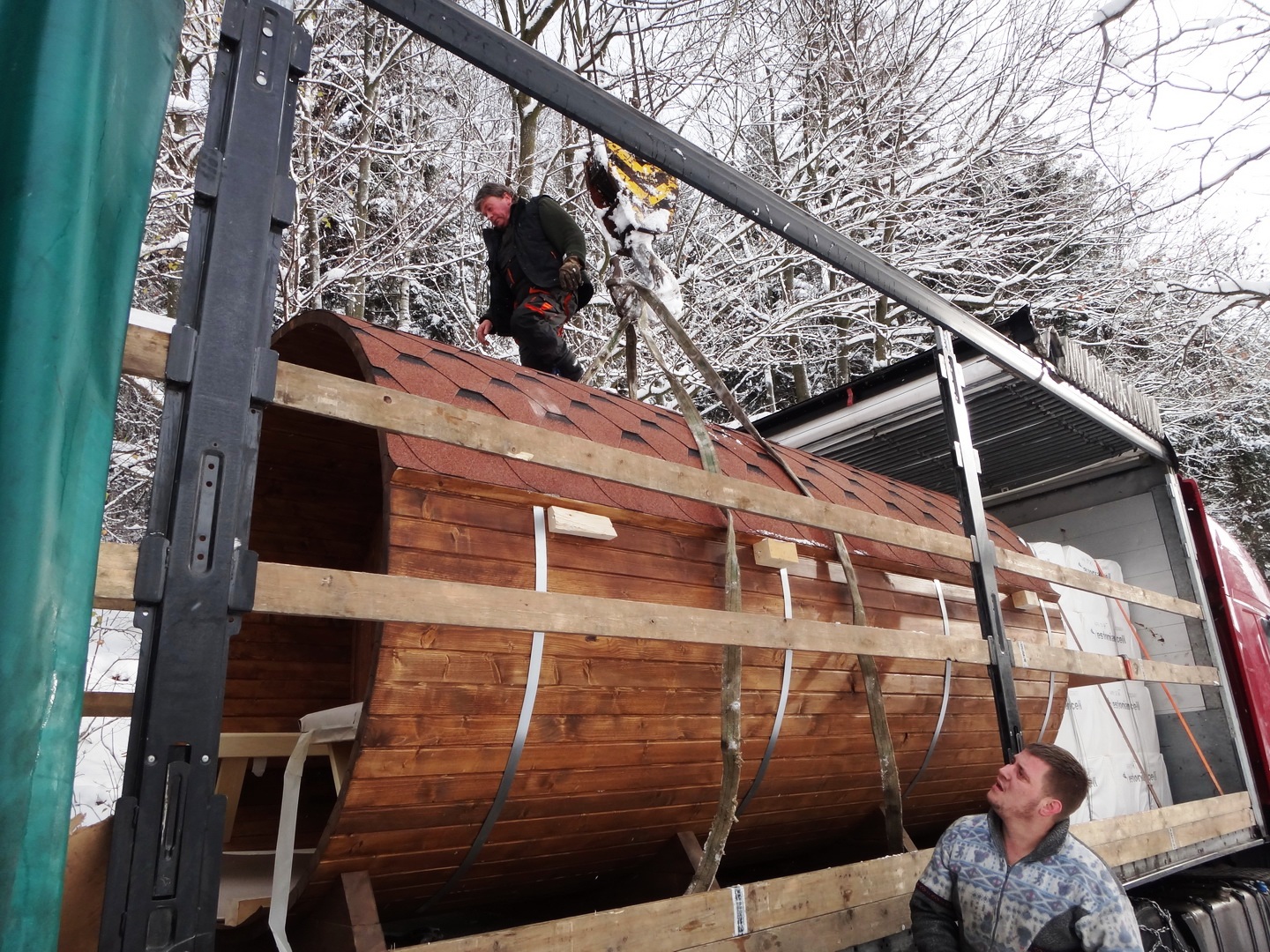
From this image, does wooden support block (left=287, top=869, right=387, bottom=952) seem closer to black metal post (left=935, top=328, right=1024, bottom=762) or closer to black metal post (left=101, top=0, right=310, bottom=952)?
black metal post (left=101, top=0, right=310, bottom=952)

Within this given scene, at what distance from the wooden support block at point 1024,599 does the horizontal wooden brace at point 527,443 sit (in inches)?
47.2

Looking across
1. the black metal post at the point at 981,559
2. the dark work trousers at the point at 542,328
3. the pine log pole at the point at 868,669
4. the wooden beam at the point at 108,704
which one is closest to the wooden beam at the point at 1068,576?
the black metal post at the point at 981,559

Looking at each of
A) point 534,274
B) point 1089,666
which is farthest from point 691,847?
point 534,274

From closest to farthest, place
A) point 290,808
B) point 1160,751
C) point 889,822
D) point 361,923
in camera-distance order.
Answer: point 361,923
point 290,808
point 889,822
point 1160,751

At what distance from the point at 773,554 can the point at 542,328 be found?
210cm

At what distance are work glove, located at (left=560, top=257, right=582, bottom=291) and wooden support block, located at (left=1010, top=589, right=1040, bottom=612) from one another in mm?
2647

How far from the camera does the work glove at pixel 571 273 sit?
14.9ft

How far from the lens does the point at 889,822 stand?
3.35 metres

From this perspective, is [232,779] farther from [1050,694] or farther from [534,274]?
[1050,694]

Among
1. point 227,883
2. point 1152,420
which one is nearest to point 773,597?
point 227,883

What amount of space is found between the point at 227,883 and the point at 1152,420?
19.1ft

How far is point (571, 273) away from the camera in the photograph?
4.57 m

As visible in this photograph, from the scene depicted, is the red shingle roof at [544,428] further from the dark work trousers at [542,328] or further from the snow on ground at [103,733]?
the snow on ground at [103,733]

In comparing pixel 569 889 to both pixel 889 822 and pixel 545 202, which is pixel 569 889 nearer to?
pixel 889 822
